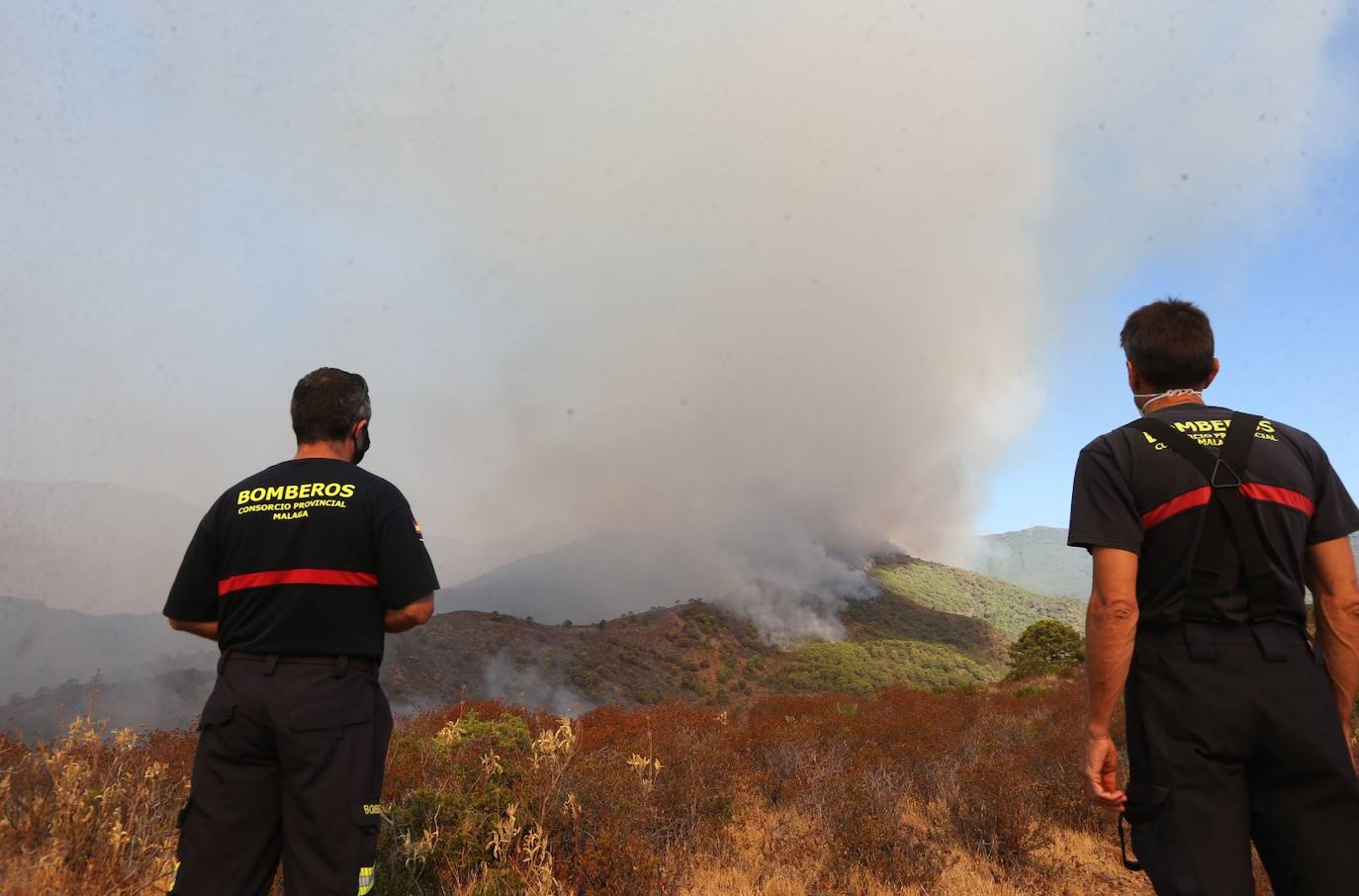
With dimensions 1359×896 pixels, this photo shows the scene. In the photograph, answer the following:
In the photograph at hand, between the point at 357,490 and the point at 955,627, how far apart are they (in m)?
67.3

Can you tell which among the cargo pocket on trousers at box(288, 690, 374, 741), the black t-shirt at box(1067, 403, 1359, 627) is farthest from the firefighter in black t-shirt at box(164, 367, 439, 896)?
the black t-shirt at box(1067, 403, 1359, 627)

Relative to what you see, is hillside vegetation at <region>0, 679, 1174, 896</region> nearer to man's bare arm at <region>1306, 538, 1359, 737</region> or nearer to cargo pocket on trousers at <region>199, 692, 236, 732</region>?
cargo pocket on trousers at <region>199, 692, 236, 732</region>

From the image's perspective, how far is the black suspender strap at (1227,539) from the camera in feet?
6.84

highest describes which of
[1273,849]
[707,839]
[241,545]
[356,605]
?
[241,545]

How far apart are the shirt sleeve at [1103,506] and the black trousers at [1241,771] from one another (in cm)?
33

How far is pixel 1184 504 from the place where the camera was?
7.16 feet

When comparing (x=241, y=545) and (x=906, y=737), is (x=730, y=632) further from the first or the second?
(x=241, y=545)

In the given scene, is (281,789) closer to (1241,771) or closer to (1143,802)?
(1143,802)

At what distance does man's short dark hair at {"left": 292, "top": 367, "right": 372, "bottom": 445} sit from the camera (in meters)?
2.66

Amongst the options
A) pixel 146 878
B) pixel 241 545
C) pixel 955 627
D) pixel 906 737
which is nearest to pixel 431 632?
pixel 906 737

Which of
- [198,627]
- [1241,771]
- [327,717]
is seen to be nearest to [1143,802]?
[1241,771]

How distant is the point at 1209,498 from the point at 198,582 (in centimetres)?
350

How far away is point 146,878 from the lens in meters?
3.70

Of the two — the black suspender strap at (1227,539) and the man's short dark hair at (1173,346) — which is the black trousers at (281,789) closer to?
the black suspender strap at (1227,539)
